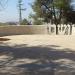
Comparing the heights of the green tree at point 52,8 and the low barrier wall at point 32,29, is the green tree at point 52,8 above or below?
above

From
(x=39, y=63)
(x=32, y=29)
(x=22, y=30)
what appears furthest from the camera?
(x=32, y=29)

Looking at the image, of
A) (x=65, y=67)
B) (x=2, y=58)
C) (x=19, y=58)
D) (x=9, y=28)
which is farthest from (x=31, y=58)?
(x=9, y=28)

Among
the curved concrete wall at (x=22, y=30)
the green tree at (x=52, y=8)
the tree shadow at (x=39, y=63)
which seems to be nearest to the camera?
the tree shadow at (x=39, y=63)

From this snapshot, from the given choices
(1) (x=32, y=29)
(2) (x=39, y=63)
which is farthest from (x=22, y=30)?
(2) (x=39, y=63)

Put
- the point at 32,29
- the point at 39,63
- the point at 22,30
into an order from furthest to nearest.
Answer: the point at 32,29 → the point at 22,30 → the point at 39,63

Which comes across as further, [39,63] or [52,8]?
[52,8]

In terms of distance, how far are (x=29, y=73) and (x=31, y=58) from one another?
7.94 feet

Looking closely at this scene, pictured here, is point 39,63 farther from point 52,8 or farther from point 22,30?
point 52,8

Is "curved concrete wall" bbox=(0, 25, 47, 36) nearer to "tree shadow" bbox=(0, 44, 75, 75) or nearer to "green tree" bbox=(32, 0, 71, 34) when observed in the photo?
"green tree" bbox=(32, 0, 71, 34)

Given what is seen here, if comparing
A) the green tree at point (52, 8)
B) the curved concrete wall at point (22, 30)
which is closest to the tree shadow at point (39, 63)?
the curved concrete wall at point (22, 30)

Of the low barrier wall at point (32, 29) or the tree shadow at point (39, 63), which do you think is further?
the low barrier wall at point (32, 29)

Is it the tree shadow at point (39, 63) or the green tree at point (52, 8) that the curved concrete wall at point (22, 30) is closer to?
the green tree at point (52, 8)

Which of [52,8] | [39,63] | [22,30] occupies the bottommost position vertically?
[22,30]

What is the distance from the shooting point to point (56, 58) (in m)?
9.90
